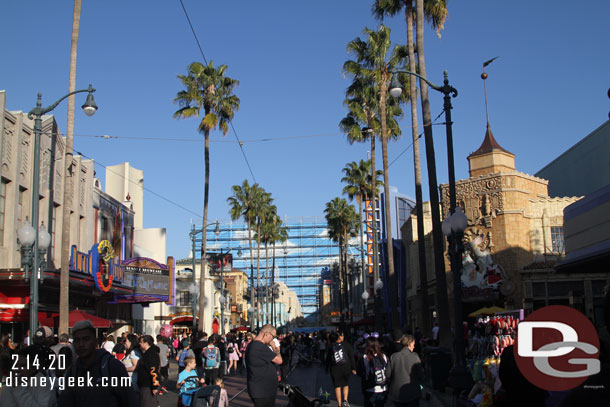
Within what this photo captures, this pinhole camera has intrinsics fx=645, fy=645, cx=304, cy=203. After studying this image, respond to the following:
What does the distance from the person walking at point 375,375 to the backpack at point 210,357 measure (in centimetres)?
620

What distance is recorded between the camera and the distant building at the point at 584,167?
4566cm

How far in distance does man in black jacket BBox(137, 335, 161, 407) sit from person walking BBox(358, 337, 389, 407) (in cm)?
378

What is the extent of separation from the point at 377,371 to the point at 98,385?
704 centimetres

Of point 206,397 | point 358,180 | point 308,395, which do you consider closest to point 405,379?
point 206,397

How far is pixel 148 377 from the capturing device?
11.2 m

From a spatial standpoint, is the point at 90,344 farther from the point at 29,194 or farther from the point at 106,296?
the point at 106,296

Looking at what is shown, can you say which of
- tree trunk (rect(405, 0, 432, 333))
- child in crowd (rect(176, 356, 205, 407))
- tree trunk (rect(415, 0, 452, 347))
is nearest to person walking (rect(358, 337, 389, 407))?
child in crowd (rect(176, 356, 205, 407))

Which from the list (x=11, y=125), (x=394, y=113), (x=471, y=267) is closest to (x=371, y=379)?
(x=11, y=125)

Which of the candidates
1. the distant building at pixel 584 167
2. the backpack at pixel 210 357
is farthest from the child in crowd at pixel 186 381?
the distant building at pixel 584 167

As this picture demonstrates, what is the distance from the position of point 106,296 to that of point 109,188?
16.4 metres

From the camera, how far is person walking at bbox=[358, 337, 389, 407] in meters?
11.4

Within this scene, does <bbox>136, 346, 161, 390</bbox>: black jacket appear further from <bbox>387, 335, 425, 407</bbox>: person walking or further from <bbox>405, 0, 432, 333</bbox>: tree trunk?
<bbox>405, 0, 432, 333</bbox>: tree trunk

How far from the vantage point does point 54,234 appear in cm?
2886

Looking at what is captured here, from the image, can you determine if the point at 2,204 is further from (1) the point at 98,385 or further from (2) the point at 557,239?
(2) the point at 557,239
